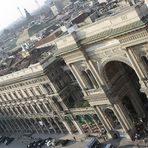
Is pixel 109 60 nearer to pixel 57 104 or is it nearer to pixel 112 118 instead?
pixel 112 118

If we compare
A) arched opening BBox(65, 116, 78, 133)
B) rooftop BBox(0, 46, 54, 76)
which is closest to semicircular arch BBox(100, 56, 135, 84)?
arched opening BBox(65, 116, 78, 133)

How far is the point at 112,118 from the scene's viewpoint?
2840 inches

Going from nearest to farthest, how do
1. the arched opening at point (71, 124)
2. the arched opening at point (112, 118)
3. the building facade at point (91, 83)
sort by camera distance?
the building facade at point (91, 83) < the arched opening at point (112, 118) < the arched opening at point (71, 124)

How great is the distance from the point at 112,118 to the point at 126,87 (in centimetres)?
650

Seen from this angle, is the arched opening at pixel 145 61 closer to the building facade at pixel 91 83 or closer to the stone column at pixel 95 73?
Answer: the building facade at pixel 91 83

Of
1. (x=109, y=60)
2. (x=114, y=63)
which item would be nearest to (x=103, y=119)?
(x=114, y=63)

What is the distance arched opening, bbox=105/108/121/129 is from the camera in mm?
71125

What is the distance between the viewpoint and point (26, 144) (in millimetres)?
95250

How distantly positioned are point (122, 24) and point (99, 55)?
9.28 m

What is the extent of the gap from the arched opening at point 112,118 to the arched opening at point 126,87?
2794 millimetres

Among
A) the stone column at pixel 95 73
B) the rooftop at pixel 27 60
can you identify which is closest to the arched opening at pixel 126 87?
the stone column at pixel 95 73

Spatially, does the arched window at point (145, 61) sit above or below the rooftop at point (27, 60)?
below

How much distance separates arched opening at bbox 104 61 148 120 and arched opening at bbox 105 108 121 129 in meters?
2.79

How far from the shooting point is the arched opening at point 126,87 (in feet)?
224
